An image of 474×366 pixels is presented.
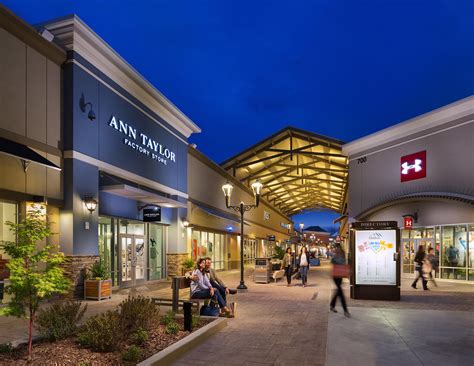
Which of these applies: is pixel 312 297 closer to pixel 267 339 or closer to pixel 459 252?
pixel 267 339

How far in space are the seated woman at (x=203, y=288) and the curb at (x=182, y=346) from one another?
82cm

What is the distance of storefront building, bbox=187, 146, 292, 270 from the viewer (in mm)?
23281

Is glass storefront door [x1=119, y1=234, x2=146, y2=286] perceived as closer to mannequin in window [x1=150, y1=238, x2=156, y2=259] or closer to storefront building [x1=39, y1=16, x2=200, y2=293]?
storefront building [x1=39, y1=16, x2=200, y2=293]

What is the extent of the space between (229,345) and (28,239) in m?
3.50

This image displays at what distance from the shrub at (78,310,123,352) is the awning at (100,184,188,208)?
8.38 meters

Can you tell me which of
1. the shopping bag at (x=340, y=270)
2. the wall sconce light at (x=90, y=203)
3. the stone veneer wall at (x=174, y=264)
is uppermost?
the wall sconce light at (x=90, y=203)

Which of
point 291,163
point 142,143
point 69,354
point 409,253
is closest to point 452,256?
point 409,253

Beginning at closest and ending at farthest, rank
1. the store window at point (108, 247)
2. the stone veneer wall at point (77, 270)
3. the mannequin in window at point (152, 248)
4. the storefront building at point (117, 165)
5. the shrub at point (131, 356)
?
1. the shrub at point (131, 356)
2. the stone veneer wall at point (77, 270)
3. the storefront building at point (117, 165)
4. the store window at point (108, 247)
5. the mannequin in window at point (152, 248)

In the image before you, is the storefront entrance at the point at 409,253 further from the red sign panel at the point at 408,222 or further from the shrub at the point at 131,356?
the shrub at the point at 131,356

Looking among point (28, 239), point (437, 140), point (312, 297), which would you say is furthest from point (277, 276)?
point (28, 239)

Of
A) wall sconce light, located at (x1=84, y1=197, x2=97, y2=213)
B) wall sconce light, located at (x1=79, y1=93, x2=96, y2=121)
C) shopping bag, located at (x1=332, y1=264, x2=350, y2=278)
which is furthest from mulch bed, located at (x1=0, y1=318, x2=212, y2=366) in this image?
wall sconce light, located at (x1=79, y1=93, x2=96, y2=121)

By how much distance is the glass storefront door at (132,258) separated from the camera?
16.3 meters

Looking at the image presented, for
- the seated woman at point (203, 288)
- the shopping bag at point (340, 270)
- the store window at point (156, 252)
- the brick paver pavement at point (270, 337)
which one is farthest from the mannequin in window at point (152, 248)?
the shopping bag at point (340, 270)

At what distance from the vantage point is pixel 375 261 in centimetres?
1236
